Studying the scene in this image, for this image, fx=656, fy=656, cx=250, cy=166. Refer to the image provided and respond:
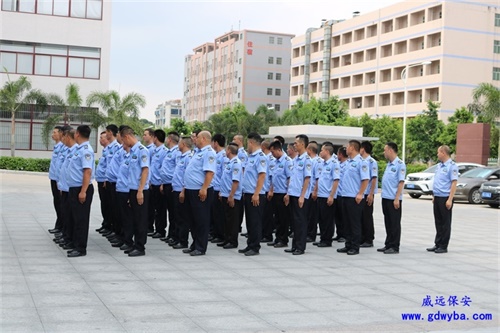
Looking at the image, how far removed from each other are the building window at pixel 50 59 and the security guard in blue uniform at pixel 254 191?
90.3 feet

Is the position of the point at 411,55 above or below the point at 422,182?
above

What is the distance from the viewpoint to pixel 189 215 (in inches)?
375

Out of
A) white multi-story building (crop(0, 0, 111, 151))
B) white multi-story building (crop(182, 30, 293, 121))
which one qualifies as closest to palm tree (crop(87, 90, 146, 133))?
white multi-story building (crop(0, 0, 111, 151))

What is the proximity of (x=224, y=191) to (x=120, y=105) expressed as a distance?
24824 mm

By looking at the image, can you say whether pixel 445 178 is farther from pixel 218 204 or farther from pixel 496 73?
pixel 496 73

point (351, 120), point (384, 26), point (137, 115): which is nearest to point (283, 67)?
point (384, 26)

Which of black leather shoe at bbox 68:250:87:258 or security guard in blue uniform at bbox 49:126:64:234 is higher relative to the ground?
security guard in blue uniform at bbox 49:126:64:234

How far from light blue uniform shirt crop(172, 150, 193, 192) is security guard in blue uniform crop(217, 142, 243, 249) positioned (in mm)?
594

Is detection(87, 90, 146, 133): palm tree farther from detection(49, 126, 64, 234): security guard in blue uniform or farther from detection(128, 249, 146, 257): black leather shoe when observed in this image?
detection(128, 249, 146, 257): black leather shoe

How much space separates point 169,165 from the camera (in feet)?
34.8

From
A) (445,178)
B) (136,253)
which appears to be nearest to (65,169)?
(136,253)

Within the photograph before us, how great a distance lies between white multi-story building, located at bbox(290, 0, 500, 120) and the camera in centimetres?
5364

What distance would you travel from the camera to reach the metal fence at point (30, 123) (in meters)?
34.1

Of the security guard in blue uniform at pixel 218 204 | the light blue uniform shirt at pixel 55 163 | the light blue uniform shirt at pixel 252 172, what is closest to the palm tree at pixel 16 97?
the light blue uniform shirt at pixel 55 163
